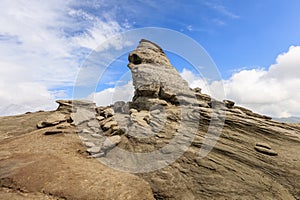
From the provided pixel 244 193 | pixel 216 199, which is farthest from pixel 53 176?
pixel 244 193

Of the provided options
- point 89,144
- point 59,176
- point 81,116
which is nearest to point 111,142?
point 89,144

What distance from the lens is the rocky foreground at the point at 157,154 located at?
54.4ft

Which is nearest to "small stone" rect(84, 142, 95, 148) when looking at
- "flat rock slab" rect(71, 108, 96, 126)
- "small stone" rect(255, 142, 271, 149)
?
"flat rock slab" rect(71, 108, 96, 126)

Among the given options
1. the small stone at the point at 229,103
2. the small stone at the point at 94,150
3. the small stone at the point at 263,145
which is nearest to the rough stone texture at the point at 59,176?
the small stone at the point at 94,150

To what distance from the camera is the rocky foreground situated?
653 inches

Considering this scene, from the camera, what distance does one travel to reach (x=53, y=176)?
55.8 ft

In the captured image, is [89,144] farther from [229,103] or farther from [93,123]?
[229,103]

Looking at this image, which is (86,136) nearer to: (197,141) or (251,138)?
Result: (197,141)

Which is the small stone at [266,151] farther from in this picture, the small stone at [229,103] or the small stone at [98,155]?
the small stone at [98,155]

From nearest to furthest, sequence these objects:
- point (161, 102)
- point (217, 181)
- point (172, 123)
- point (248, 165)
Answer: point (217, 181) → point (248, 165) → point (172, 123) → point (161, 102)

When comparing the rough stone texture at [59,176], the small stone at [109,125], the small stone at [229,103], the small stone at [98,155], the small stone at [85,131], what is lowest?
the rough stone texture at [59,176]

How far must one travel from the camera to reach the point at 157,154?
20.5m

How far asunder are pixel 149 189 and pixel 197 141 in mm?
6636

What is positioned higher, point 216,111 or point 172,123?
Result: point 216,111
